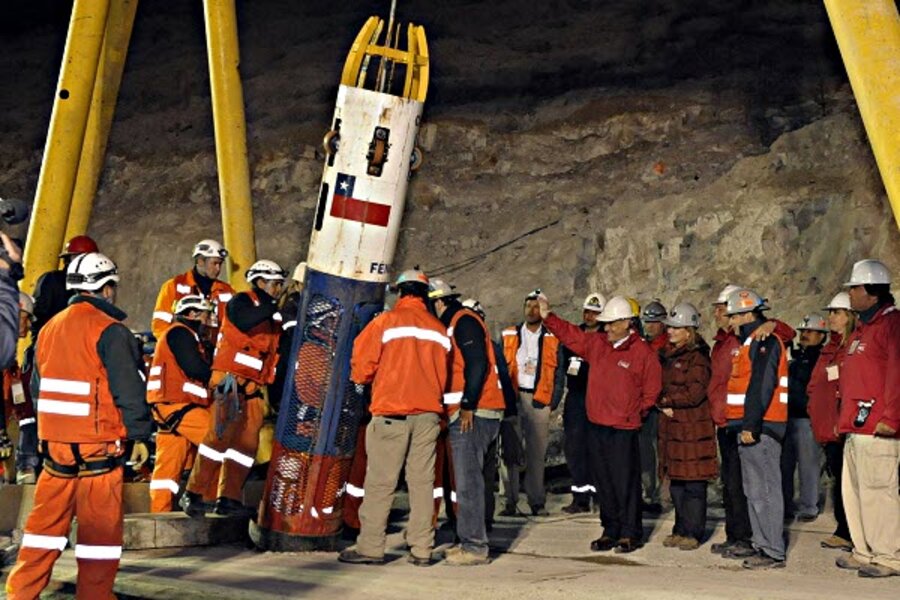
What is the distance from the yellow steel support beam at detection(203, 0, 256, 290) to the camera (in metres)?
14.3

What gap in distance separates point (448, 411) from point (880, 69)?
12.7 feet

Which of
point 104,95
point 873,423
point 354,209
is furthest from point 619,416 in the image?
point 104,95

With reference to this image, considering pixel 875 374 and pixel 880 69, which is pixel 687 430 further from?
pixel 880 69

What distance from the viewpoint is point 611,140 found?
66.9 ft

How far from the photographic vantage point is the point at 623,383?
10.1 metres

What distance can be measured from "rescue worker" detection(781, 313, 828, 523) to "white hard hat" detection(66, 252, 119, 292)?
274 inches

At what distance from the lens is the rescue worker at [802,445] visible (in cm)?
1205

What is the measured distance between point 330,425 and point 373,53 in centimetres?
284

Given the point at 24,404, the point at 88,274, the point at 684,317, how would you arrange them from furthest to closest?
1. the point at 24,404
2. the point at 684,317
3. the point at 88,274

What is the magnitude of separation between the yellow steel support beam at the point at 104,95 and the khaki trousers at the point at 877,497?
9.68m

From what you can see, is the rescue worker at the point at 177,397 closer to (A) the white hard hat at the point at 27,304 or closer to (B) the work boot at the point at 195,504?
(B) the work boot at the point at 195,504

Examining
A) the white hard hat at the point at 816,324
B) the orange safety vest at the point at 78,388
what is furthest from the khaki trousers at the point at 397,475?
the white hard hat at the point at 816,324

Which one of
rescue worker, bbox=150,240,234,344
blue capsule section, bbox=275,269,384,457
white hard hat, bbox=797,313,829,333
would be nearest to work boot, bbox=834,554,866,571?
white hard hat, bbox=797,313,829,333

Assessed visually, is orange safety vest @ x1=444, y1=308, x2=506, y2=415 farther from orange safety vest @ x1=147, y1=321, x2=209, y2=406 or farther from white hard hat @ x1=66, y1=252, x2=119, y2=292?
white hard hat @ x1=66, y1=252, x2=119, y2=292
